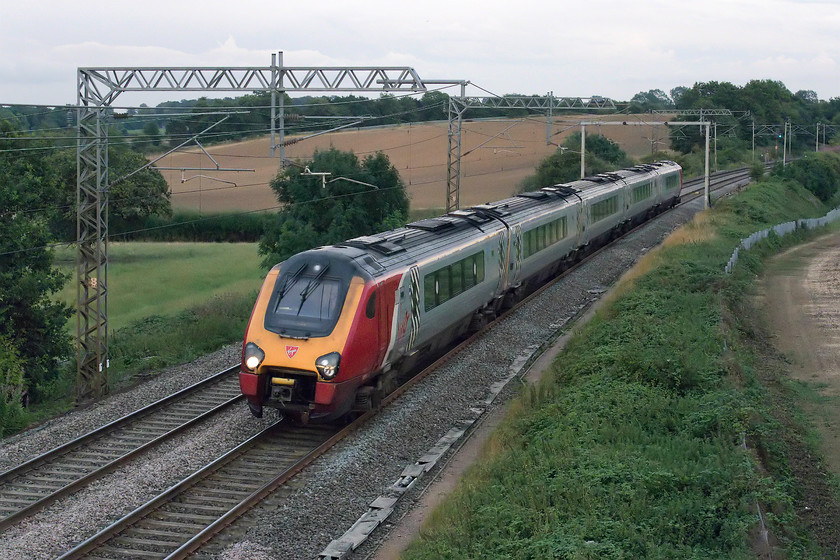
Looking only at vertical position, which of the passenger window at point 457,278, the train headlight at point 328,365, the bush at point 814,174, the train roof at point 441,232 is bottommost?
the train headlight at point 328,365

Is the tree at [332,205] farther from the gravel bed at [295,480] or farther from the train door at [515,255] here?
the gravel bed at [295,480]

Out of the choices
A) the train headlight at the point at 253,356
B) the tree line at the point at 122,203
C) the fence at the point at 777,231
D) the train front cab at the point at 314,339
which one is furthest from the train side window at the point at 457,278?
the fence at the point at 777,231

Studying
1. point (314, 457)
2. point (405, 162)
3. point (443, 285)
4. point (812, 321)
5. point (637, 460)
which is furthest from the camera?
point (405, 162)

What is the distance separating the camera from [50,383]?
90.7 ft

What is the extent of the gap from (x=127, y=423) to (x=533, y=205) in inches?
604

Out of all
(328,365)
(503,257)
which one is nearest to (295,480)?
(328,365)

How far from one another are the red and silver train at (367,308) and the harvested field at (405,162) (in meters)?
38.7

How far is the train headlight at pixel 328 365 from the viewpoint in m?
14.1

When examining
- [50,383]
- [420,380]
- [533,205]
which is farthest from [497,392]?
[50,383]

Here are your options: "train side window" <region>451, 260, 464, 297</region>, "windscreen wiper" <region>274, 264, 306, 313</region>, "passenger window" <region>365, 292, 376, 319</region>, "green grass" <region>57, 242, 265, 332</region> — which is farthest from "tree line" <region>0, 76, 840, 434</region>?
"passenger window" <region>365, 292, 376, 319</region>

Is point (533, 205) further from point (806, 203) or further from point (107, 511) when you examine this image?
point (806, 203)

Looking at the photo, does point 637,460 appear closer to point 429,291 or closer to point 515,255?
point 429,291

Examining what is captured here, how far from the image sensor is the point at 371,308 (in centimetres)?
1492

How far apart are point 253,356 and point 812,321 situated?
58.2ft
